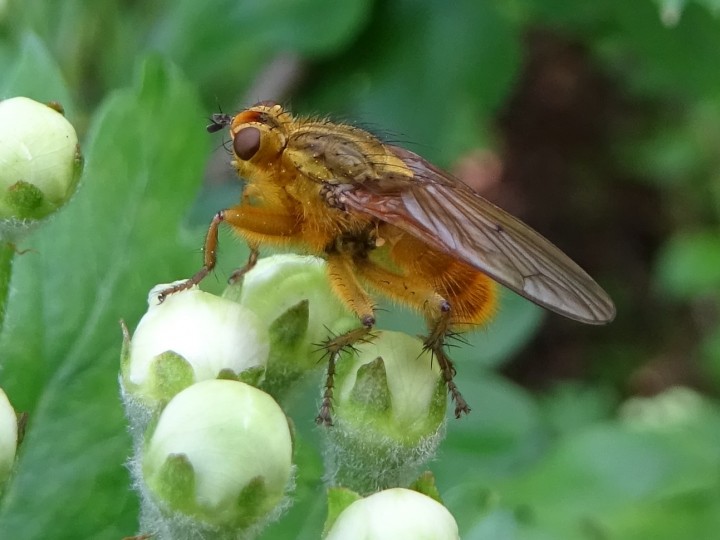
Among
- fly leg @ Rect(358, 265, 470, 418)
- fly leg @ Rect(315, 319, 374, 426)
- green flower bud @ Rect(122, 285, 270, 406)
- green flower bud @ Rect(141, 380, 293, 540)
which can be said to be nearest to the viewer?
green flower bud @ Rect(141, 380, 293, 540)

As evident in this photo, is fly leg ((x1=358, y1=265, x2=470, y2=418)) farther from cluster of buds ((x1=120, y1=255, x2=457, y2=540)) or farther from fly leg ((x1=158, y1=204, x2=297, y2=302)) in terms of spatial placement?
fly leg ((x1=158, y1=204, x2=297, y2=302))

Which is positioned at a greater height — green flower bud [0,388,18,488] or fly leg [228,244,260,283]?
fly leg [228,244,260,283]

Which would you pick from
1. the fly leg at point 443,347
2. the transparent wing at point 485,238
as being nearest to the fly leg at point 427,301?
the fly leg at point 443,347

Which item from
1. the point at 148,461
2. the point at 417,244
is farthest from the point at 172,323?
the point at 417,244

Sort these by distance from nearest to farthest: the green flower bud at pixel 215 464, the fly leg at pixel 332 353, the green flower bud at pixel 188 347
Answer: the green flower bud at pixel 215 464
the green flower bud at pixel 188 347
the fly leg at pixel 332 353

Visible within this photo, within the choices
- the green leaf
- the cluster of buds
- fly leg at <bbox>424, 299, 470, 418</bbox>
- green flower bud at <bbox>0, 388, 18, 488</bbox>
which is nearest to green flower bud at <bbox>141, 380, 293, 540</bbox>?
the cluster of buds

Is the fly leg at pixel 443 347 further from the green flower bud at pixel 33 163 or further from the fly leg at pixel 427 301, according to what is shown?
the green flower bud at pixel 33 163

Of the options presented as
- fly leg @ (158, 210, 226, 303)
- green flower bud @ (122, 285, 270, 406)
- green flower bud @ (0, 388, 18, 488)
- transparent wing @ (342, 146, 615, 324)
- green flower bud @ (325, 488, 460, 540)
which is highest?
transparent wing @ (342, 146, 615, 324)

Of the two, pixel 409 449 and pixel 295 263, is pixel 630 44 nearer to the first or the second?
pixel 295 263
